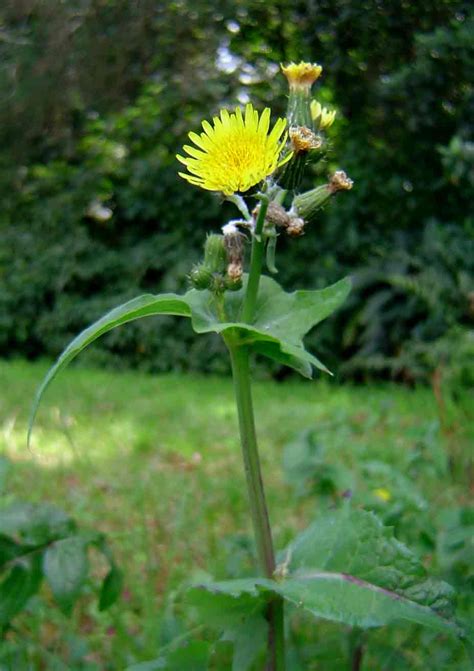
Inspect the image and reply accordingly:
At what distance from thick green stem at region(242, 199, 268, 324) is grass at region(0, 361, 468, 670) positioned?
0.60 m

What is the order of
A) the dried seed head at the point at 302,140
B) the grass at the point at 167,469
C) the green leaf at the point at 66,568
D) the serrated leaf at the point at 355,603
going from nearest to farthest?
the serrated leaf at the point at 355,603
the dried seed head at the point at 302,140
the green leaf at the point at 66,568
the grass at the point at 167,469

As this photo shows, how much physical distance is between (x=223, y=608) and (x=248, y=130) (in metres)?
0.56

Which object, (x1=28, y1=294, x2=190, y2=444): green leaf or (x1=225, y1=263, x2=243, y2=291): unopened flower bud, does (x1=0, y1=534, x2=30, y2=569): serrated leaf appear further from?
(x1=225, y1=263, x2=243, y2=291): unopened flower bud

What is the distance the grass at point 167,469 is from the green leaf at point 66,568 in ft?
0.76

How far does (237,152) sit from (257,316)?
0.67 ft

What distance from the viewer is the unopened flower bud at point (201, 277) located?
938mm

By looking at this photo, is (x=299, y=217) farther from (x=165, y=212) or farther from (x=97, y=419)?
(x=165, y=212)

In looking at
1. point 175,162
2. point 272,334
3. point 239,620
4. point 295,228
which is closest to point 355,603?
point 239,620

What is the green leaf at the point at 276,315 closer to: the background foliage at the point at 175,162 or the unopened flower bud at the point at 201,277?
the unopened flower bud at the point at 201,277

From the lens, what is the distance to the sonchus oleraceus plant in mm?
861

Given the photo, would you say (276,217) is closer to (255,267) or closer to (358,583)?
(255,267)

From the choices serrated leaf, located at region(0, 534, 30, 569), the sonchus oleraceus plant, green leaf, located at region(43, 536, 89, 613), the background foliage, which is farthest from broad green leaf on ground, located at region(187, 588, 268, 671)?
the background foliage

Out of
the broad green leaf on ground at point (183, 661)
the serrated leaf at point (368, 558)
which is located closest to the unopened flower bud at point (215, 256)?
the serrated leaf at point (368, 558)

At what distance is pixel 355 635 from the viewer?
1234mm
